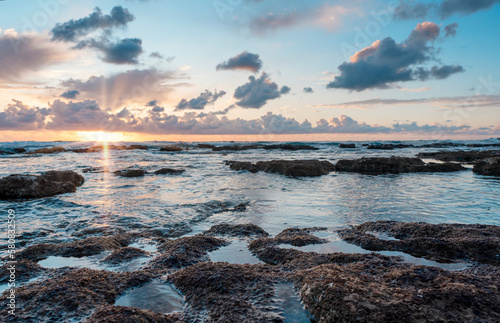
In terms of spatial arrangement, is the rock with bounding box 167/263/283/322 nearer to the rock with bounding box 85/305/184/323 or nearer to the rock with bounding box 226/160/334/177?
the rock with bounding box 85/305/184/323

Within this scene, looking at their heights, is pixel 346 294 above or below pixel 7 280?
above

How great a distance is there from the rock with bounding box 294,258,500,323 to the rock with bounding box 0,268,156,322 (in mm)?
2211

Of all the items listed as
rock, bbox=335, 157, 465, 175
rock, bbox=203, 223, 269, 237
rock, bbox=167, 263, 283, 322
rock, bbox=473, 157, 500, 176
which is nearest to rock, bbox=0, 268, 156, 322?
rock, bbox=167, 263, 283, 322

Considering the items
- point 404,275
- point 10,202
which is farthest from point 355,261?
point 10,202

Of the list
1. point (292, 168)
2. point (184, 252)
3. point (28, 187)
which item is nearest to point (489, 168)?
point (292, 168)

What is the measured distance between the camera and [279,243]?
5.02 metres

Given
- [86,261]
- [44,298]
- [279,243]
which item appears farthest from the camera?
[279,243]

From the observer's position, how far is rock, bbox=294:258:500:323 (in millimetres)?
2344

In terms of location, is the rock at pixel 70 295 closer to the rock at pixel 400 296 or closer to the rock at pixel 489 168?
the rock at pixel 400 296

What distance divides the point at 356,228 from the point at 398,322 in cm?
411

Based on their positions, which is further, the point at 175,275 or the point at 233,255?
the point at 233,255

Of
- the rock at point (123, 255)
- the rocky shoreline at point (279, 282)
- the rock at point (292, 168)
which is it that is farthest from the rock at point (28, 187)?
the rock at point (292, 168)

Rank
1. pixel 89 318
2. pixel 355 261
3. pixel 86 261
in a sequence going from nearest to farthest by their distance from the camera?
1. pixel 89 318
2. pixel 355 261
3. pixel 86 261

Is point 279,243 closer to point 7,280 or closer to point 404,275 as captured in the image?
point 404,275
